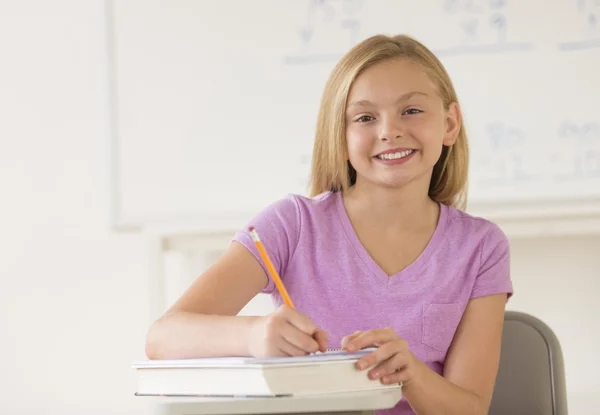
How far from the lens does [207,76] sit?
222cm

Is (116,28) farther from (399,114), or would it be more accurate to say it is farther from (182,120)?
(399,114)

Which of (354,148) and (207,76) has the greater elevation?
(207,76)

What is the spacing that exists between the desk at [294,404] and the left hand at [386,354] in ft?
0.23

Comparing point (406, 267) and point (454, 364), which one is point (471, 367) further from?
point (406, 267)

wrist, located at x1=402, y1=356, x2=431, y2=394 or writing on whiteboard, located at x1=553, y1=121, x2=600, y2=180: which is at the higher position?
writing on whiteboard, located at x1=553, y1=121, x2=600, y2=180

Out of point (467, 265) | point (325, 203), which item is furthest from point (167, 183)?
point (467, 265)

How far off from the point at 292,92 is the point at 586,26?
69cm

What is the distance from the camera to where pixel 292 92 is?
217 cm

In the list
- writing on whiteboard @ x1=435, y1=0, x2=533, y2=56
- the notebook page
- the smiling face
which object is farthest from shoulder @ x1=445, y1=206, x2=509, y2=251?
writing on whiteboard @ x1=435, y1=0, x2=533, y2=56

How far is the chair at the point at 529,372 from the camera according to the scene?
50.8 inches

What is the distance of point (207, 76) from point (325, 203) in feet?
3.30

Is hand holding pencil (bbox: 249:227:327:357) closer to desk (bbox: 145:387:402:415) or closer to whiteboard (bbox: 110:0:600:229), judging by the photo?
desk (bbox: 145:387:402:415)

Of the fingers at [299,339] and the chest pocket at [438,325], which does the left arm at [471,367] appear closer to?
the chest pocket at [438,325]

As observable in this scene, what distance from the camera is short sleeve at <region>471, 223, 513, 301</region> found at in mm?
1219
